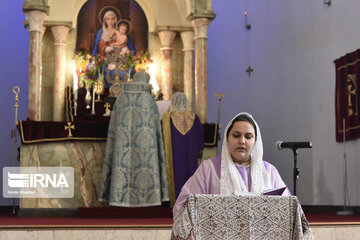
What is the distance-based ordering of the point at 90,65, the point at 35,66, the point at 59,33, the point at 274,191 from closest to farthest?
the point at 274,191 → the point at 35,66 → the point at 59,33 → the point at 90,65

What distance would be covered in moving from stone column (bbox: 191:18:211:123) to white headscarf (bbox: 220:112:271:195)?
6691mm

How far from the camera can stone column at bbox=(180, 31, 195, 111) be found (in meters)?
12.4

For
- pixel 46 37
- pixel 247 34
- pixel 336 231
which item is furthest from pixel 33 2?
pixel 336 231

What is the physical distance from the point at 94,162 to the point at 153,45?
14.4 feet

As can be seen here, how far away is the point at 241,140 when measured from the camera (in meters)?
4.10

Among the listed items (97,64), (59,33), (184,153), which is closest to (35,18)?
(59,33)

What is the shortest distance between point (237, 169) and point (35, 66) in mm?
6898

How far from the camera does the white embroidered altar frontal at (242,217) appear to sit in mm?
3619

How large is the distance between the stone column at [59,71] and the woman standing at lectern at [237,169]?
8.41m

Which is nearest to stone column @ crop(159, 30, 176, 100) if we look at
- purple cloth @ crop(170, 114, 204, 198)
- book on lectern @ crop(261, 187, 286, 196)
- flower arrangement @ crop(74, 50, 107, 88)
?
flower arrangement @ crop(74, 50, 107, 88)

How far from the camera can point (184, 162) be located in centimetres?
912

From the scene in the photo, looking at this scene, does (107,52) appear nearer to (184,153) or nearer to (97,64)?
(97,64)

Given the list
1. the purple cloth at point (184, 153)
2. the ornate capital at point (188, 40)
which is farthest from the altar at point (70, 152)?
the ornate capital at point (188, 40)

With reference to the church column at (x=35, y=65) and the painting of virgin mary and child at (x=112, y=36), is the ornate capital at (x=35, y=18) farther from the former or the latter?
the painting of virgin mary and child at (x=112, y=36)
